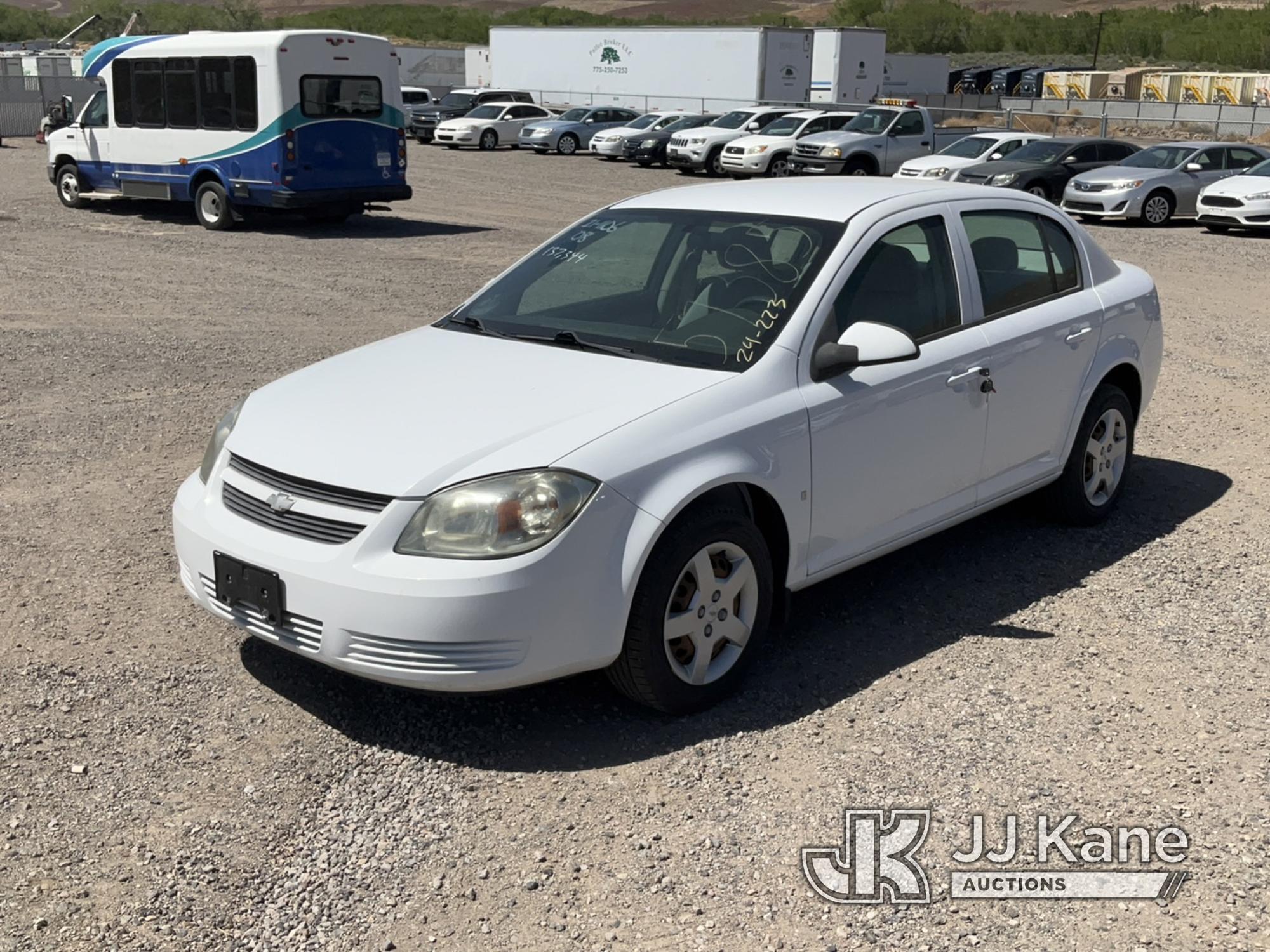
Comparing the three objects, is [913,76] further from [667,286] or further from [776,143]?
[667,286]

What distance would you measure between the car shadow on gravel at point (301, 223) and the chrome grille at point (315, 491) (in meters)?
14.4

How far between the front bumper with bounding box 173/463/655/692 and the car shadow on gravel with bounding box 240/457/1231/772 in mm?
354

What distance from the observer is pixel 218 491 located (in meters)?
4.40

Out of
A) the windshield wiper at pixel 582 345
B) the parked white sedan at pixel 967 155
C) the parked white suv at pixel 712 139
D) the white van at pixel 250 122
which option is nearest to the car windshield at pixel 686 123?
the parked white suv at pixel 712 139

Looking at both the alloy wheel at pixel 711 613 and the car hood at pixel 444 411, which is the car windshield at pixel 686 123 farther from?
the alloy wheel at pixel 711 613

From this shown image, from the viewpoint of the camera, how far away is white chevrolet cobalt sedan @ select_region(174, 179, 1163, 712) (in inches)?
153

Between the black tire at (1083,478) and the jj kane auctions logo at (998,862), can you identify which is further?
the black tire at (1083,478)

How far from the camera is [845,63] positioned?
4106cm

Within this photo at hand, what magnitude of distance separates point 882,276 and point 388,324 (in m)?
7.30

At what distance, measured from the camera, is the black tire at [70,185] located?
2064 centimetres

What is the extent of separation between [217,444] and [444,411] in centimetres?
89

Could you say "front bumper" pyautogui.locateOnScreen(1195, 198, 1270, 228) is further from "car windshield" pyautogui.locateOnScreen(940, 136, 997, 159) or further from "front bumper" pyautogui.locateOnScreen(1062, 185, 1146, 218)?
"car windshield" pyautogui.locateOnScreen(940, 136, 997, 159)

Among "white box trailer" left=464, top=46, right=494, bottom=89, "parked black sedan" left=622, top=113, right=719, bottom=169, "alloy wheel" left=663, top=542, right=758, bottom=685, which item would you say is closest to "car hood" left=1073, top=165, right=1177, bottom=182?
"parked black sedan" left=622, top=113, right=719, bottom=169

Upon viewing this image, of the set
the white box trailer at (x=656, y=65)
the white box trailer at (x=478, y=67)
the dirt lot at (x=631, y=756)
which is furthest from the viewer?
the white box trailer at (x=478, y=67)
